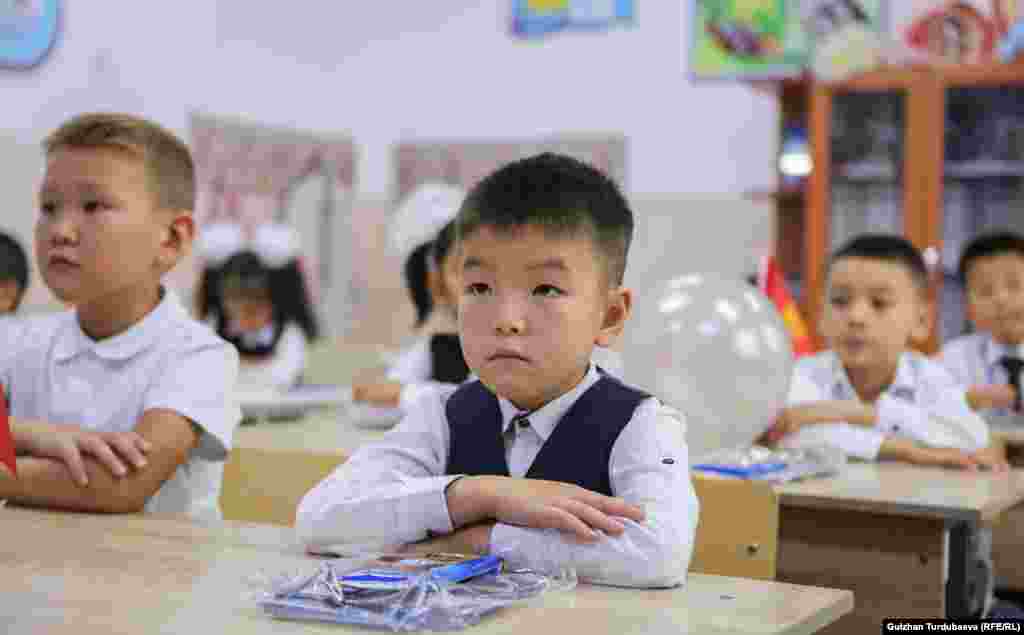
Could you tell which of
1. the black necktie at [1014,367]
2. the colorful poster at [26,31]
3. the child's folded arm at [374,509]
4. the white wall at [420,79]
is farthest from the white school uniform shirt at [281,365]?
the child's folded arm at [374,509]

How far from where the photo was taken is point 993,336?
3.82 meters

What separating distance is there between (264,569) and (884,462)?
1.44 m

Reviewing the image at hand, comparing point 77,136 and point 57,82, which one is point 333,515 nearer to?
point 77,136

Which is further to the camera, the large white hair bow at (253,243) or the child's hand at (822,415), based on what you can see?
the large white hair bow at (253,243)

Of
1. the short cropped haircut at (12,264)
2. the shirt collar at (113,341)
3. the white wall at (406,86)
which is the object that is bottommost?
the shirt collar at (113,341)

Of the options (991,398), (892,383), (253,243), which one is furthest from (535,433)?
(253,243)

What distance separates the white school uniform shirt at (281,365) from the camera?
3797 mm

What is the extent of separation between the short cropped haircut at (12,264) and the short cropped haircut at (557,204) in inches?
79.2

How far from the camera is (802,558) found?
2.02 metres

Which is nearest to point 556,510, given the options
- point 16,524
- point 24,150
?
point 16,524

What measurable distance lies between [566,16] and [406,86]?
3.00 ft

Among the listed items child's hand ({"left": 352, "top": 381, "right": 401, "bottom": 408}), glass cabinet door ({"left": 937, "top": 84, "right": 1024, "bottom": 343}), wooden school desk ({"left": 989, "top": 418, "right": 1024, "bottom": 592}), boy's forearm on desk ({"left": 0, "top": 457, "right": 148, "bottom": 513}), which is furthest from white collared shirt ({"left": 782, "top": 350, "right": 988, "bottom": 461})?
glass cabinet door ({"left": 937, "top": 84, "right": 1024, "bottom": 343})

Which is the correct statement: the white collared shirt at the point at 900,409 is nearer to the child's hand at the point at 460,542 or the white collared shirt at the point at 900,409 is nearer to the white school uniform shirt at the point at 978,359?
the white school uniform shirt at the point at 978,359

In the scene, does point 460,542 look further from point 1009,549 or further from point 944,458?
point 1009,549
